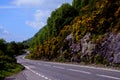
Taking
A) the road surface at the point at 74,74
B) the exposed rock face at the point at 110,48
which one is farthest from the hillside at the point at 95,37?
the road surface at the point at 74,74

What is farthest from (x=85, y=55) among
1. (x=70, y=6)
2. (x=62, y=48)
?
(x=70, y=6)

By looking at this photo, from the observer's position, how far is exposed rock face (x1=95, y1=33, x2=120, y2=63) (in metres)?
40.0

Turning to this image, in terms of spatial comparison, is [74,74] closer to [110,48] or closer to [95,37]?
[110,48]

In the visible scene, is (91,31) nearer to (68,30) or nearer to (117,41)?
(117,41)

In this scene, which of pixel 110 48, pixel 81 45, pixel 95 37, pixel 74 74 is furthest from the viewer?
pixel 81 45

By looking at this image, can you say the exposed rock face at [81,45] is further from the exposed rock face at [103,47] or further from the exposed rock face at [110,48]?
the exposed rock face at [110,48]

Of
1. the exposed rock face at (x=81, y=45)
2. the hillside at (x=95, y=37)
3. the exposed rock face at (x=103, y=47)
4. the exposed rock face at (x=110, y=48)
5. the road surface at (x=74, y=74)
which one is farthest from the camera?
the exposed rock face at (x=81, y=45)

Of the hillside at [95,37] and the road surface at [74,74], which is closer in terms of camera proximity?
the road surface at [74,74]

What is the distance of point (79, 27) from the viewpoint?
5728cm

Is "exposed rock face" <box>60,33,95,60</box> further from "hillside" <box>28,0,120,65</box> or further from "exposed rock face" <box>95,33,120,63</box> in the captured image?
"exposed rock face" <box>95,33,120,63</box>

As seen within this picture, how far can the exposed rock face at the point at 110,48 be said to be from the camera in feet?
131

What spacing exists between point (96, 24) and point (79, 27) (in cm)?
693

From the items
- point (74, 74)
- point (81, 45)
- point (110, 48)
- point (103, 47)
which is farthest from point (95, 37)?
Result: point (74, 74)

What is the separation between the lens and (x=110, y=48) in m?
42.2
